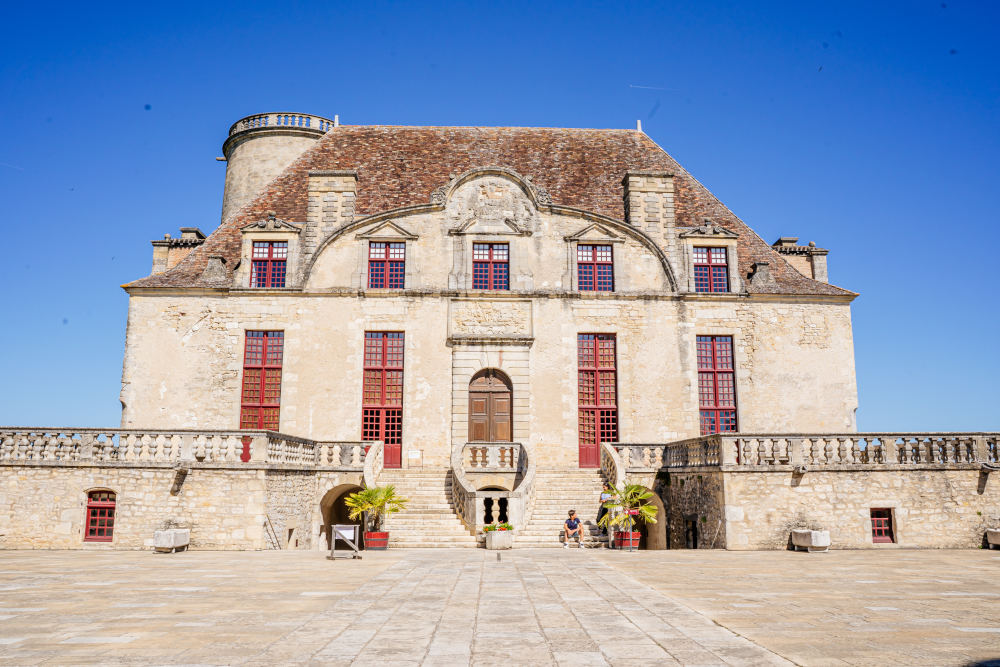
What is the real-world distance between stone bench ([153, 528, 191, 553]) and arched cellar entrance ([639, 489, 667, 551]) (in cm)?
1077

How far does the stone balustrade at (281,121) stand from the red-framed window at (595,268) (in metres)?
11.5

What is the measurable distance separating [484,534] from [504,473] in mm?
3129

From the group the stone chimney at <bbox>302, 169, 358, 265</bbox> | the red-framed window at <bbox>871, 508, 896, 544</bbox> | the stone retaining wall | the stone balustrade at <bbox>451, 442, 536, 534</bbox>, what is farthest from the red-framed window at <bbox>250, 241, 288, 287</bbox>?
the red-framed window at <bbox>871, 508, 896, 544</bbox>

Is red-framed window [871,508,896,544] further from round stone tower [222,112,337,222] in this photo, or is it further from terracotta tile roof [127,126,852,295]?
round stone tower [222,112,337,222]

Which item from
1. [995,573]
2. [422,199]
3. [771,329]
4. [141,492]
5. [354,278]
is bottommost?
[995,573]

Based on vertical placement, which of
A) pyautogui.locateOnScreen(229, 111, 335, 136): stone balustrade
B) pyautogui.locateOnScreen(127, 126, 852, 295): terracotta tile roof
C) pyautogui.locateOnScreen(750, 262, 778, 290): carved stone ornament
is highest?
pyautogui.locateOnScreen(229, 111, 335, 136): stone balustrade

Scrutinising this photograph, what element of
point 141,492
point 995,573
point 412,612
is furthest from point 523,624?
point 141,492

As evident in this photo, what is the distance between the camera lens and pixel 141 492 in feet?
52.0

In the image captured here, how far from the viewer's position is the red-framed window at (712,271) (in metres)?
23.1

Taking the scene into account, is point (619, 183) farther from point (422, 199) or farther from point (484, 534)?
point (484, 534)

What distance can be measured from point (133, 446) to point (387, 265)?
9082 millimetres

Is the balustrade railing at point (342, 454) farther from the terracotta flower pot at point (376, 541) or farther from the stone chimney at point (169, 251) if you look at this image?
the stone chimney at point (169, 251)

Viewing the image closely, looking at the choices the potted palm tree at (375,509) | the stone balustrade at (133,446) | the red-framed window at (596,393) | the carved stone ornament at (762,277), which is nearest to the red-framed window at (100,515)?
the stone balustrade at (133,446)

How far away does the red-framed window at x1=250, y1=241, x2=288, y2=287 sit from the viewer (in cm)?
2267
